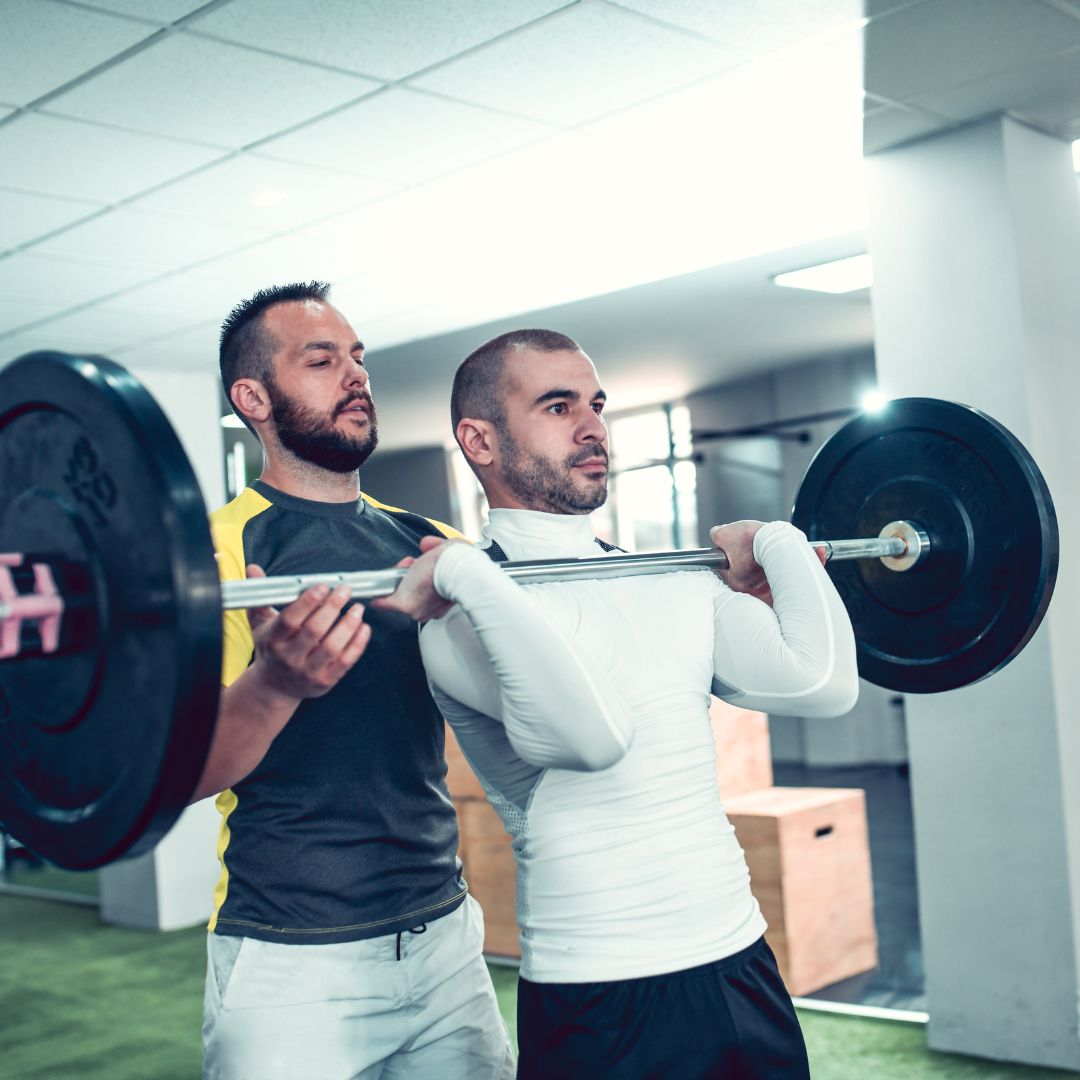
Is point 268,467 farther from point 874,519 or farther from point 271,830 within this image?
point 874,519

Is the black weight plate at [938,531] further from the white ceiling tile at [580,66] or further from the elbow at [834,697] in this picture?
the white ceiling tile at [580,66]

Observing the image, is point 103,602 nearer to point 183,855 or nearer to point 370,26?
point 370,26

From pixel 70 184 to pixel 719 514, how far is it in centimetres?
597

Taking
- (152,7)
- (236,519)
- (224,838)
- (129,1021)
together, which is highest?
(152,7)

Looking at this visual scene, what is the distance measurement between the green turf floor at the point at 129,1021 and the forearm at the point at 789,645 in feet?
6.82

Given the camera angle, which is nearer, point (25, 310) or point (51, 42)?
point (51, 42)

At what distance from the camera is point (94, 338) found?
5.06 m

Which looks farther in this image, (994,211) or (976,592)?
(994,211)

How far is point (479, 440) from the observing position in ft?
5.66

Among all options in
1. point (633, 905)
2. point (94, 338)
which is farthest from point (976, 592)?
point (94, 338)

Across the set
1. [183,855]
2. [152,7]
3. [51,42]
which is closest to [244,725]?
[152,7]

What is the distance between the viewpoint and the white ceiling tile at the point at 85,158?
116 inches

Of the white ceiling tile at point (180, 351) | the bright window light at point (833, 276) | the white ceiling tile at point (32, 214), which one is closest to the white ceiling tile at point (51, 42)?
the white ceiling tile at point (32, 214)

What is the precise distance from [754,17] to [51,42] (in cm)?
136
